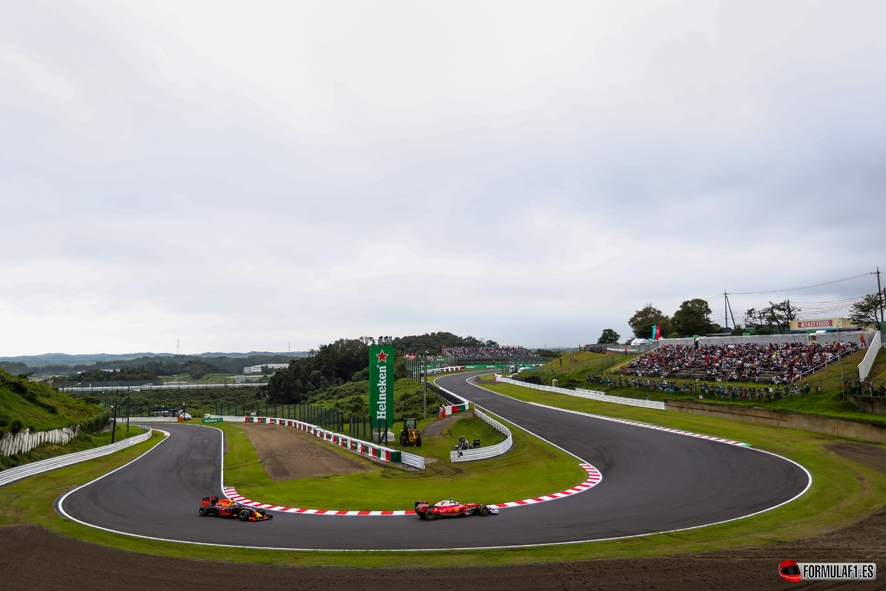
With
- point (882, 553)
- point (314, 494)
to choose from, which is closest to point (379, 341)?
point (314, 494)

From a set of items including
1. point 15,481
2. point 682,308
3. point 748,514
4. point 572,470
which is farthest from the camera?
point 682,308

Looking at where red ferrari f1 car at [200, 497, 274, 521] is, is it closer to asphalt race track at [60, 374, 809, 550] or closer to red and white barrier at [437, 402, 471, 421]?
asphalt race track at [60, 374, 809, 550]

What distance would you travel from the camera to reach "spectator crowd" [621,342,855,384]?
50562 millimetres

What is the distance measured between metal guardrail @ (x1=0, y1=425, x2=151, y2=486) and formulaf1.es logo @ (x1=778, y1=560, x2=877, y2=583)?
39.5 meters

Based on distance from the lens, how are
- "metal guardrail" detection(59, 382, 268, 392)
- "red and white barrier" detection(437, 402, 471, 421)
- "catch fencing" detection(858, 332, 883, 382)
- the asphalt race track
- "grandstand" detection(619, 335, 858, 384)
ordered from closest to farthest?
1. the asphalt race track
2. "catch fencing" detection(858, 332, 883, 382)
3. "grandstand" detection(619, 335, 858, 384)
4. "red and white barrier" detection(437, 402, 471, 421)
5. "metal guardrail" detection(59, 382, 268, 392)

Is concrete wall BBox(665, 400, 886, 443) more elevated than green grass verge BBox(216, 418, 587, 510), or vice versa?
concrete wall BBox(665, 400, 886, 443)

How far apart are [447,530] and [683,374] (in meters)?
53.5

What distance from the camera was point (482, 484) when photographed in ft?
87.5

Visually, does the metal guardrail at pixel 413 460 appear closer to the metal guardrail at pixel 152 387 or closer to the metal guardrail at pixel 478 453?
the metal guardrail at pixel 478 453

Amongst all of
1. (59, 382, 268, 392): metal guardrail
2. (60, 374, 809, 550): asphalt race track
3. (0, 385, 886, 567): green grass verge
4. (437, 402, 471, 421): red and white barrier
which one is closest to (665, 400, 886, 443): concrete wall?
(0, 385, 886, 567): green grass verge

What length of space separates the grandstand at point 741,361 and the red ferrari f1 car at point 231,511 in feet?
159

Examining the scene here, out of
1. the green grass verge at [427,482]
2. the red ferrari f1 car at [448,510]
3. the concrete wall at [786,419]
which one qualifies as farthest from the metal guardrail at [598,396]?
the red ferrari f1 car at [448,510]

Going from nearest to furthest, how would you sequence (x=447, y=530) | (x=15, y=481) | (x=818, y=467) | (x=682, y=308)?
(x=447, y=530) → (x=818, y=467) → (x=15, y=481) → (x=682, y=308)

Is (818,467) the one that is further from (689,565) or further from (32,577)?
(32,577)
